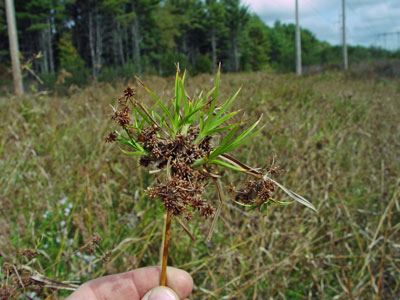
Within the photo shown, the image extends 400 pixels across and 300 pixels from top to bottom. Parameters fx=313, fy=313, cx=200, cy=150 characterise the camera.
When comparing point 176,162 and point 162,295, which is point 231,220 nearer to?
point 162,295

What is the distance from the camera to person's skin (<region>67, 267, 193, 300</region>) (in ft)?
2.80

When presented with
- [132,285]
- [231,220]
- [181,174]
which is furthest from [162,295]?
[231,220]

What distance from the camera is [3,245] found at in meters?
1.58

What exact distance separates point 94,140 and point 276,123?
5.95ft

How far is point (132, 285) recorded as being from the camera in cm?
91

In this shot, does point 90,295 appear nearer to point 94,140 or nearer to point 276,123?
point 94,140

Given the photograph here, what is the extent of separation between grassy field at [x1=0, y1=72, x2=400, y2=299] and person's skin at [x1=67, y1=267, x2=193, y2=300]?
14 cm

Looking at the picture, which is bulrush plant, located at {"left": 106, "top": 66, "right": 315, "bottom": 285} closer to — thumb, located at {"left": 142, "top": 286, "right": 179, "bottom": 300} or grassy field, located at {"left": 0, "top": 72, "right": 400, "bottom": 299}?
thumb, located at {"left": 142, "top": 286, "right": 179, "bottom": 300}

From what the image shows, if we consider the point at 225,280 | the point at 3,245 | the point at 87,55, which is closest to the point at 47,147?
the point at 3,245

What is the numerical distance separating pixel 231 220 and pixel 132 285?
3.41ft

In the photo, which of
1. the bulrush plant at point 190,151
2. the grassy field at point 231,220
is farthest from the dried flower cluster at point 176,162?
the grassy field at point 231,220

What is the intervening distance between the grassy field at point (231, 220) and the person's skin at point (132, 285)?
14cm

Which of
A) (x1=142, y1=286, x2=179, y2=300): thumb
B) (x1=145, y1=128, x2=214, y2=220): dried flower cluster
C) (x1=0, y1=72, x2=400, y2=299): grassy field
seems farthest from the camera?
(x1=0, y1=72, x2=400, y2=299): grassy field

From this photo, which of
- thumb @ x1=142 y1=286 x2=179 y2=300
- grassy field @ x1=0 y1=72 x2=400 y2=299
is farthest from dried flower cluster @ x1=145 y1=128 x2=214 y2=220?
grassy field @ x1=0 y1=72 x2=400 y2=299
